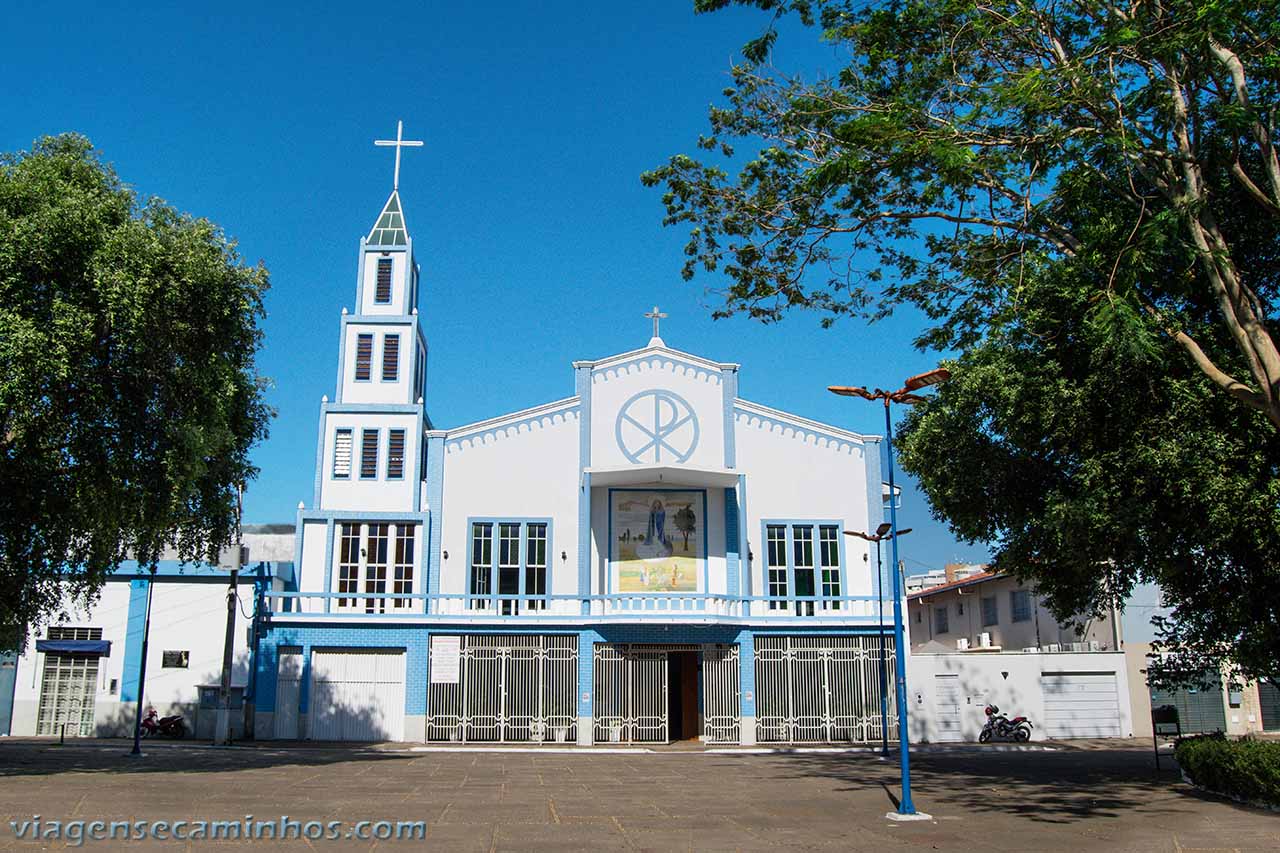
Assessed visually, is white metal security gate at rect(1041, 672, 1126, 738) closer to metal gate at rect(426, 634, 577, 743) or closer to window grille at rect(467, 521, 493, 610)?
metal gate at rect(426, 634, 577, 743)

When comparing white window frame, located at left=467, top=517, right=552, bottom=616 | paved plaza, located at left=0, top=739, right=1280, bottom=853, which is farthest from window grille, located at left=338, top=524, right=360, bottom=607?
paved plaza, located at left=0, top=739, right=1280, bottom=853

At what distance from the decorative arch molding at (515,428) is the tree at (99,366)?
11716 mm

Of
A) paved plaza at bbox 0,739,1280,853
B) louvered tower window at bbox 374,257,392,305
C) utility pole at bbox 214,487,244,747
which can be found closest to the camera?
paved plaza at bbox 0,739,1280,853

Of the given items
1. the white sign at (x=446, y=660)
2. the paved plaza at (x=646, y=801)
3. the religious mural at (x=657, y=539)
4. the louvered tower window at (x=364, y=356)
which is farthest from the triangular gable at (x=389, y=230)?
the paved plaza at (x=646, y=801)

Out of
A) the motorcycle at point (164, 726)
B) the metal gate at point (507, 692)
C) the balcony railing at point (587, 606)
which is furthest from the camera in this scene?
the motorcycle at point (164, 726)

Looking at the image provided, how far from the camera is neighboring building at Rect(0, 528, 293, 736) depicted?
3142 cm

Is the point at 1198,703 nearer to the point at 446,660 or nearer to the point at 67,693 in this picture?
the point at 446,660

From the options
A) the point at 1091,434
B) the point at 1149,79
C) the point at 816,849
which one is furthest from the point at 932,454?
the point at 816,849

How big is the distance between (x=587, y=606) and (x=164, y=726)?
40.5ft

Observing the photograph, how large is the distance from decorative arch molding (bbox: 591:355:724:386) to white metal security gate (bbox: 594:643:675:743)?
8164 mm

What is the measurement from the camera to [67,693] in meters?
31.7

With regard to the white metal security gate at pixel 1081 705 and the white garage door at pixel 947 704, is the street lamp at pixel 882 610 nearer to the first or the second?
the white garage door at pixel 947 704

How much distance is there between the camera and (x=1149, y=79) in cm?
1373

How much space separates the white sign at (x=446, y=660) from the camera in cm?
3066
